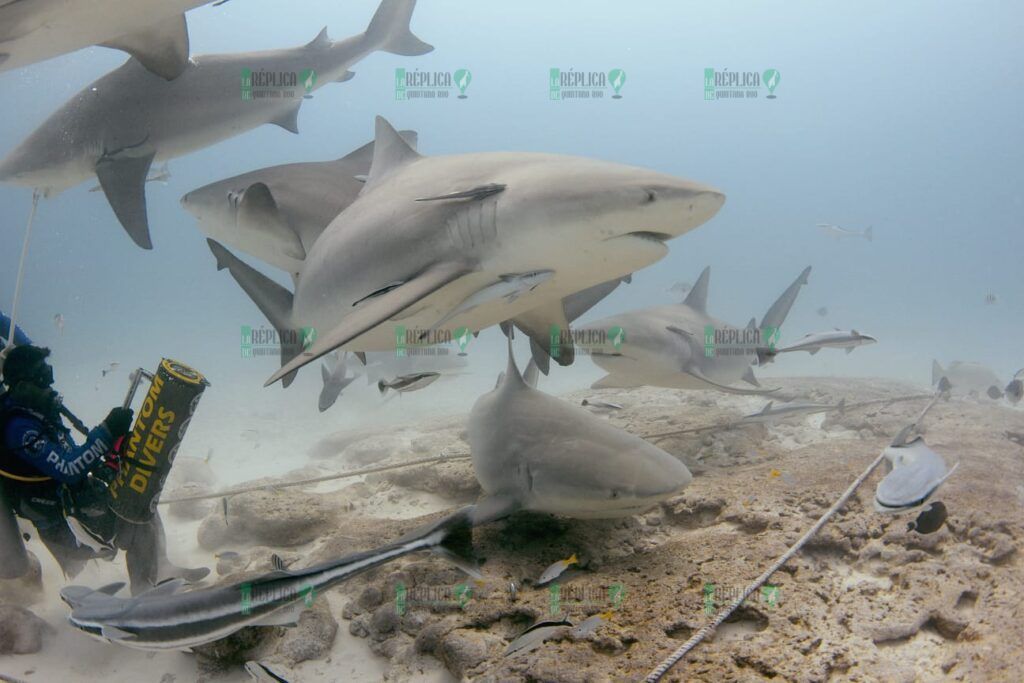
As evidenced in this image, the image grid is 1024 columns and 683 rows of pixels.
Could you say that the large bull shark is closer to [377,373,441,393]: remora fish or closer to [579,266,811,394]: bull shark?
[377,373,441,393]: remora fish

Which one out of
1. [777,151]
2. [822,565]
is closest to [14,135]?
[822,565]

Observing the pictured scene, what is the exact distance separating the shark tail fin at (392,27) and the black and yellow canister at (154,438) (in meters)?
3.92

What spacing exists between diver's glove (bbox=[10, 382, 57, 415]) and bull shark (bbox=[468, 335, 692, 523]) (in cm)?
289

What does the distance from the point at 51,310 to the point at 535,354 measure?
167 meters

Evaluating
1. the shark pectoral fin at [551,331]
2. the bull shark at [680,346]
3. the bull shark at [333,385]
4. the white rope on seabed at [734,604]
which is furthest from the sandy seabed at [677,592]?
the bull shark at [333,385]

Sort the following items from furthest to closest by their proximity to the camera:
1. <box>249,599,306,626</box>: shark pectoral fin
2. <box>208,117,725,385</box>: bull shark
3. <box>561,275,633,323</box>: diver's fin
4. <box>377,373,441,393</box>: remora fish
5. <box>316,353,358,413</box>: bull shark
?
<box>316,353,358,413</box>: bull shark → <box>377,373,441,393</box>: remora fish → <box>561,275,633,323</box>: diver's fin → <box>208,117,725,385</box>: bull shark → <box>249,599,306,626</box>: shark pectoral fin

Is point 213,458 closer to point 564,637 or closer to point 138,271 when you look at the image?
point 564,637

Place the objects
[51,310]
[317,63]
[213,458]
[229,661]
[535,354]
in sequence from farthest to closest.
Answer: [51,310], [213,458], [317,63], [535,354], [229,661]

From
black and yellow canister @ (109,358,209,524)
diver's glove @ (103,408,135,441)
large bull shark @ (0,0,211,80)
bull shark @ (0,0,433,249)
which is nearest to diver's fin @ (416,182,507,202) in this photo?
black and yellow canister @ (109,358,209,524)

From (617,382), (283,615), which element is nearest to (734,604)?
(283,615)

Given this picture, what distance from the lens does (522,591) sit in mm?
2812

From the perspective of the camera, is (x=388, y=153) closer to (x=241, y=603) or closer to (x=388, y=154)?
(x=388, y=154)

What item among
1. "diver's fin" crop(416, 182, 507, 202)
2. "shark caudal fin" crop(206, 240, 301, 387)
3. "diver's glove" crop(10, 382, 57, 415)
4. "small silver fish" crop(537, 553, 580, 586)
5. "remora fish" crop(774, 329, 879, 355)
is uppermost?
"diver's fin" crop(416, 182, 507, 202)

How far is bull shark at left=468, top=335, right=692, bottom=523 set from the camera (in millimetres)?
2816
